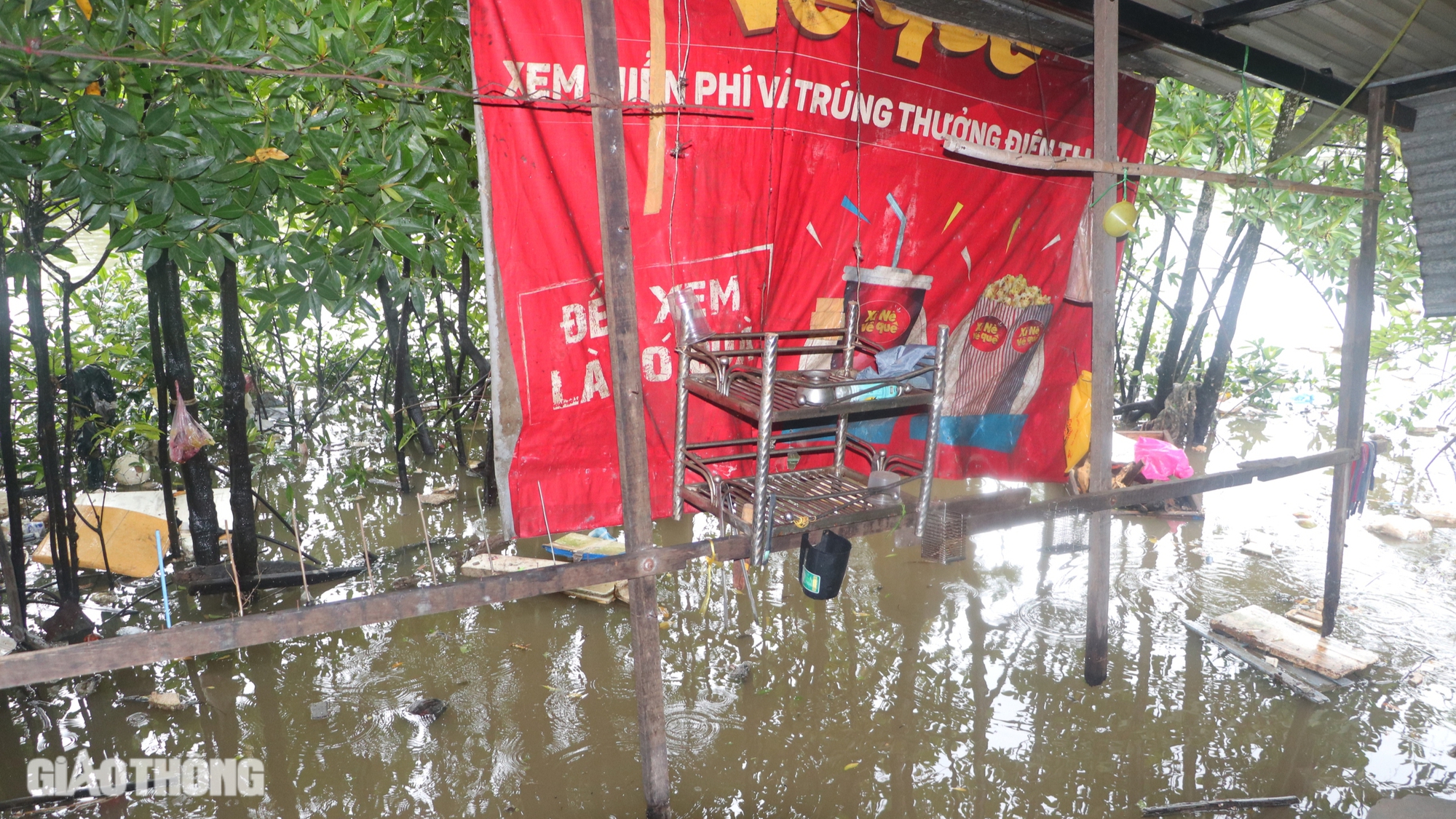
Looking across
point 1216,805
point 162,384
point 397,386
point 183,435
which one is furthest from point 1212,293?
point 162,384

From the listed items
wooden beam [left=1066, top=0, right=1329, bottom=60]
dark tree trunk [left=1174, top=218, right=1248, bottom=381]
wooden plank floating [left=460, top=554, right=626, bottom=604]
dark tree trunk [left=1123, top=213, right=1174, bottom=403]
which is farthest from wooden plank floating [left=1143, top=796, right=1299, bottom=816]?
dark tree trunk [left=1123, top=213, right=1174, bottom=403]

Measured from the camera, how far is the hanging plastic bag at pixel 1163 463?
612cm

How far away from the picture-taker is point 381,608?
2.66 m

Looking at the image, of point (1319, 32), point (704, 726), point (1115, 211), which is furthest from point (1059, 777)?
point (1319, 32)

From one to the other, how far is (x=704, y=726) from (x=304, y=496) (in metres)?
4.80

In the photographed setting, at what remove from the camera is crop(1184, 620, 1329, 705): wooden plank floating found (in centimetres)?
450

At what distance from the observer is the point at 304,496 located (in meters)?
7.28

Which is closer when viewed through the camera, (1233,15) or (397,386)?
(1233,15)

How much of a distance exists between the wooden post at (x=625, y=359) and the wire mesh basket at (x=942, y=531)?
1.27m

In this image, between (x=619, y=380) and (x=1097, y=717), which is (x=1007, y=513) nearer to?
(x=1097, y=717)

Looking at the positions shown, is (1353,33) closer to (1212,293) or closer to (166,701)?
(1212,293)

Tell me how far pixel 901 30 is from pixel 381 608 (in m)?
3.38

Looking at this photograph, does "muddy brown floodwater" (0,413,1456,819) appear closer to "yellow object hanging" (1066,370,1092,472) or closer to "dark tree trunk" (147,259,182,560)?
"dark tree trunk" (147,259,182,560)

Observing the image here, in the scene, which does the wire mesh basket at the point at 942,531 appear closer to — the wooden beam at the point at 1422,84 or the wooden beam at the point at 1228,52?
the wooden beam at the point at 1228,52
